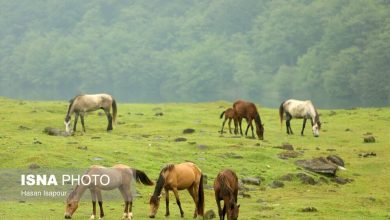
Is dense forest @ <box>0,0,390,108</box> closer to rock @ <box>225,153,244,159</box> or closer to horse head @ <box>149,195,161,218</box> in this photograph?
rock @ <box>225,153,244,159</box>

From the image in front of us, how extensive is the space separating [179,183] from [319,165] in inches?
494

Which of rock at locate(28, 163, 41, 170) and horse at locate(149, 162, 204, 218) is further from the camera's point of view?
rock at locate(28, 163, 41, 170)

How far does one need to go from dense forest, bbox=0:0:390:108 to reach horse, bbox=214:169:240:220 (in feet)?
280

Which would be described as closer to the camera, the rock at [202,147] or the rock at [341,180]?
the rock at [341,180]

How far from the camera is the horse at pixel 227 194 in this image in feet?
68.6

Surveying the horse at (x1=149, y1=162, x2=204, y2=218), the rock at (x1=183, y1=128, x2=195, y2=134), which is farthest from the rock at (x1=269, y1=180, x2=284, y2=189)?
the rock at (x1=183, y1=128, x2=195, y2=134)

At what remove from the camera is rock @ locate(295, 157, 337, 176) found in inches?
1314

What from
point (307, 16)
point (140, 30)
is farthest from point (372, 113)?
point (140, 30)

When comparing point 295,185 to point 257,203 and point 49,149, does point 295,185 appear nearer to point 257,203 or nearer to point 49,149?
point 257,203

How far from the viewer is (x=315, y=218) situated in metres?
24.2

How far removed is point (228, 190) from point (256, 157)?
1429 cm

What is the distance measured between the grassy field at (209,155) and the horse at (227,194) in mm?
2366

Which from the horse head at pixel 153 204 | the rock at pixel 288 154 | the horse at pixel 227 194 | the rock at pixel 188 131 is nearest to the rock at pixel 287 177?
the rock at pixel 288 154

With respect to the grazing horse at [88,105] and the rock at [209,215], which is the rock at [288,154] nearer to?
the grazing horse at [88,105]
